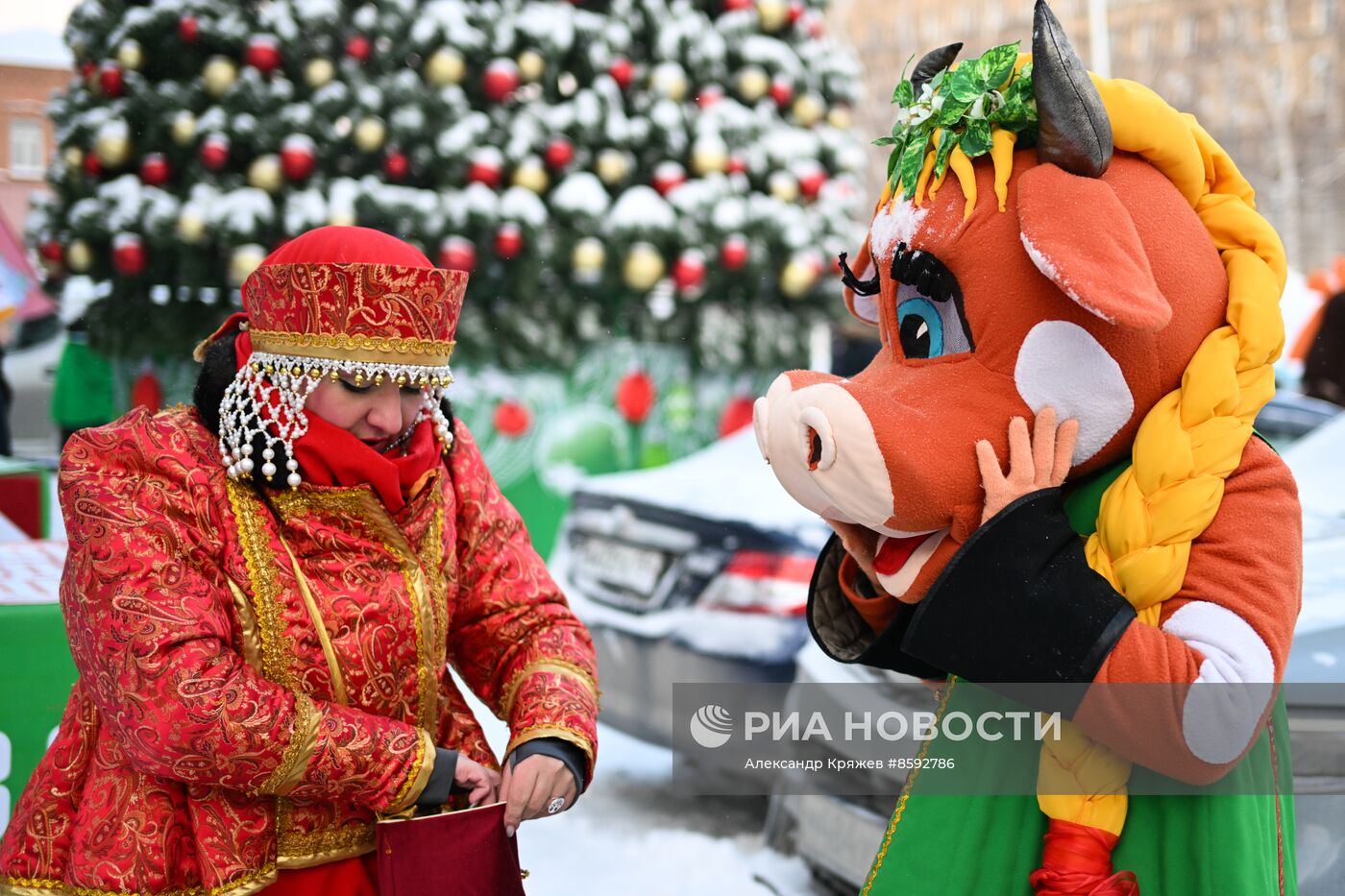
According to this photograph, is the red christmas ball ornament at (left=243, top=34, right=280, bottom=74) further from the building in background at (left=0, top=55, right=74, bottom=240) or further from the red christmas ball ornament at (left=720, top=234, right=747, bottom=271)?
the red christmas ball ornament at (left=720, top=234, right=747, bottom=271)

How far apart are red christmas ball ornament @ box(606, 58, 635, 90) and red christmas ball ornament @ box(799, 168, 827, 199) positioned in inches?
38.8

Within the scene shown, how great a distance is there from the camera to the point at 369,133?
17.5 ft

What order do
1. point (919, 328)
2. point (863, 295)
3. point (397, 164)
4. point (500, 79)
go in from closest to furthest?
point (919, 328) < point (863, 295) < point (397, 164) < point (500, 79)

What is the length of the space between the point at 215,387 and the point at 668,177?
165 inches

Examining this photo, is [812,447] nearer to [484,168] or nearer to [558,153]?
[484,168]

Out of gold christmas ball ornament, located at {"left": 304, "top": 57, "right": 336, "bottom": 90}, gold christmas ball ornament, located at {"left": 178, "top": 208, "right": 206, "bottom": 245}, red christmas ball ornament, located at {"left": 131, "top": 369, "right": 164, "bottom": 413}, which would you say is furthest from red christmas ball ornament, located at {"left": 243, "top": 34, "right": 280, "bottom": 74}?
red christmas ball ornament, located at {"left": 131, "top": 369, "right": 164, "bottom": 413}

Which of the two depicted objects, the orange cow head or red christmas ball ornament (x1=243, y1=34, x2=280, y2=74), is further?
red christmas ball ornament (x1=243, y1=34, x2=280, y2=74)

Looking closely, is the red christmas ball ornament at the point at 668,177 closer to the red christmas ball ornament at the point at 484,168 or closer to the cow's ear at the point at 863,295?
the red christmas ball ornament at the point at 484,168

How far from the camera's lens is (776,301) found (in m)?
6.30

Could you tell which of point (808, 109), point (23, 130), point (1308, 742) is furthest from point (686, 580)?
point (808, 109)

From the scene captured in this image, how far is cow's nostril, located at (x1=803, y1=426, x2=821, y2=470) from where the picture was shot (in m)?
1.64

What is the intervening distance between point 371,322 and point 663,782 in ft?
8.34

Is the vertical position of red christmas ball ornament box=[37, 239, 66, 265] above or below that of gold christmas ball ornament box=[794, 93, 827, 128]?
below

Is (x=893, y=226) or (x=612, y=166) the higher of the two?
(x=893, y=226)
